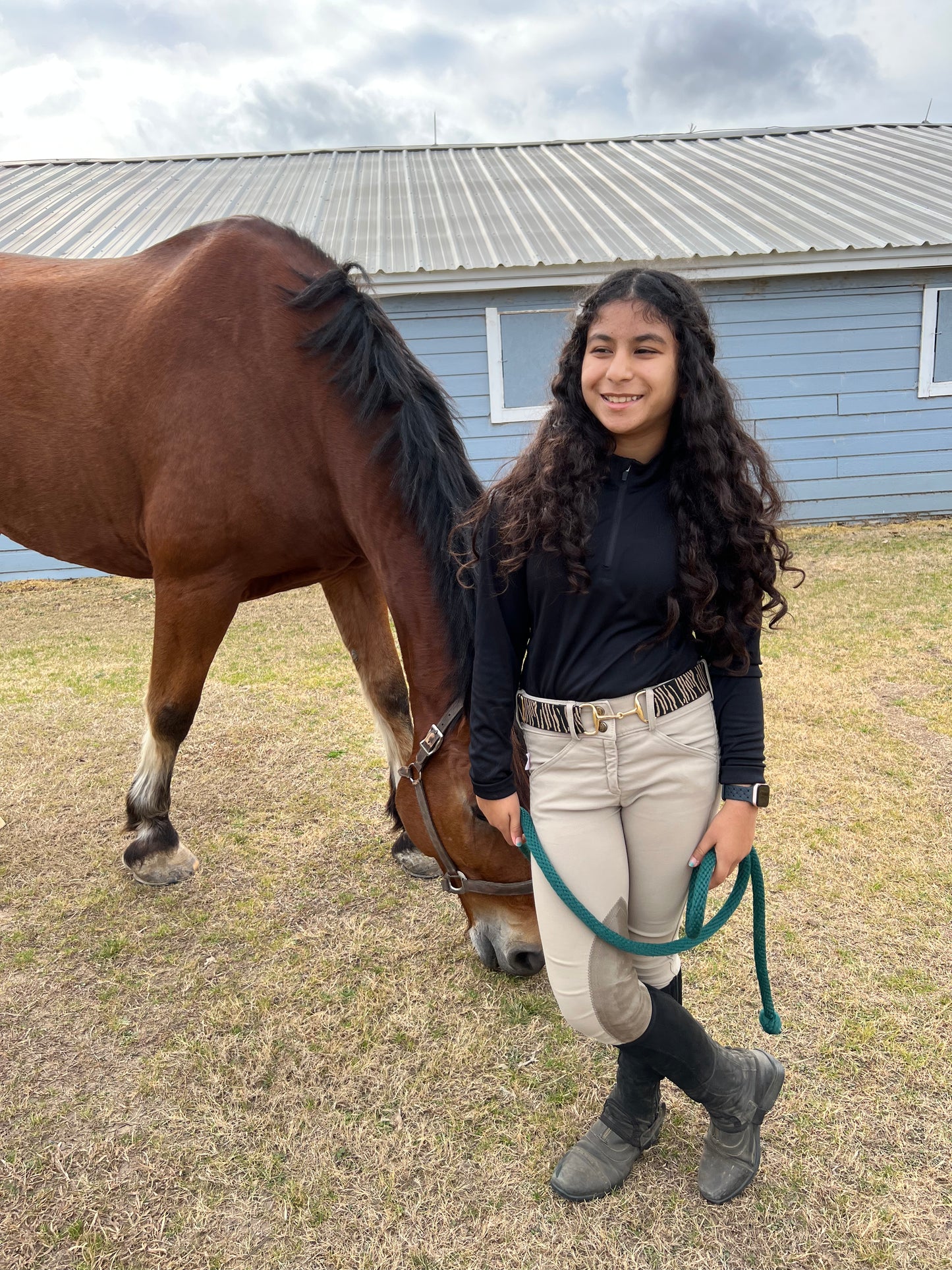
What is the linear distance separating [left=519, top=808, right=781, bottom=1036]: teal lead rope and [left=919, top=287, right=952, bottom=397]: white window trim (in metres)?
8.08

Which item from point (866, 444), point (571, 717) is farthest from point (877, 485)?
point (571, 717)

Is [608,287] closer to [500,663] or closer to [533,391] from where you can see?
[500,663]

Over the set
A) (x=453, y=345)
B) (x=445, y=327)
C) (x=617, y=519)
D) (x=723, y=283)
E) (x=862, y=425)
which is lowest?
(x=862, y=425)

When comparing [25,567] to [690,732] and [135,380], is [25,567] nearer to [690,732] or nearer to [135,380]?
[135,380]

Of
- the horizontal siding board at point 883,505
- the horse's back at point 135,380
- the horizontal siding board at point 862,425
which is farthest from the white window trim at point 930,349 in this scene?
the horse's back at point 135,380

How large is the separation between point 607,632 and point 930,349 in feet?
27.3

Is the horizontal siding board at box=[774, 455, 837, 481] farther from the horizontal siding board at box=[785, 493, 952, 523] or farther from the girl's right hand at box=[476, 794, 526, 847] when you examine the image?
the girl's right hand at box=[476, 794, 526, 847]

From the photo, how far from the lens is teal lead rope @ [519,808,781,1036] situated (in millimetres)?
1442

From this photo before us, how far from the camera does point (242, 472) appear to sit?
2400 millimetres

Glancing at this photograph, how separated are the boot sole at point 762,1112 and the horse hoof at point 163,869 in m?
1.98

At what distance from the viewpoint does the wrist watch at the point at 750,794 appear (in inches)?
56.5

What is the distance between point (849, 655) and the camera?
4.63 metres

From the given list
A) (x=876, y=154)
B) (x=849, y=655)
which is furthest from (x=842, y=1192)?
(x=876, y=154)

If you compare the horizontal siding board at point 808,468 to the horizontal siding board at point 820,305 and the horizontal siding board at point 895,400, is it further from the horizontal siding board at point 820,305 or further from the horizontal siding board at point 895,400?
the horizontal siding board at point 820,305
